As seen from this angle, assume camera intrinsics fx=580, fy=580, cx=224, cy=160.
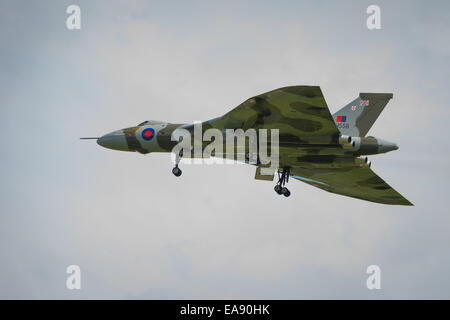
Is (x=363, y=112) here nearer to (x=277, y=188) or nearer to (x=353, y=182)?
(x=353, y=182)

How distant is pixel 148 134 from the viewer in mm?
36438

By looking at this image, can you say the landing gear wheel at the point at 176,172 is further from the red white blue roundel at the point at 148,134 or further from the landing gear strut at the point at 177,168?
the red white blue roundel at the point at 148,134

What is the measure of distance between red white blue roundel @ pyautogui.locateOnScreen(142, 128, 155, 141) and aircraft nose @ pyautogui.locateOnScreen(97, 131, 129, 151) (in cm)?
156

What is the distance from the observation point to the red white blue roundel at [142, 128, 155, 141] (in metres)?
36.3

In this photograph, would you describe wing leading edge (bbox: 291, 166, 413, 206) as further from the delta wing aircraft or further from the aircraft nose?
the aircraft nose

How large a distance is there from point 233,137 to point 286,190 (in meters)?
5.16

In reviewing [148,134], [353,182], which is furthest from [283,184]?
[148,134]

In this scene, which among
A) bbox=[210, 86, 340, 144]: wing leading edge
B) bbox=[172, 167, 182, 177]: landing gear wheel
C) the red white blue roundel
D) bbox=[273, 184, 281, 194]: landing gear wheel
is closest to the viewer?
bbox=[210, 86, 340, 144]: wing leading edge

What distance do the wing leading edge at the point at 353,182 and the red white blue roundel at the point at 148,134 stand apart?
9.01 meters

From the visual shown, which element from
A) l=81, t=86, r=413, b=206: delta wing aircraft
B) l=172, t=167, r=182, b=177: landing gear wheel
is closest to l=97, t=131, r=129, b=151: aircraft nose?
l=81, t=86, r=413, b=206: delta wing aircraft

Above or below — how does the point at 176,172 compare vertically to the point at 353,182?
above

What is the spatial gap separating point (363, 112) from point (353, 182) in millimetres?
5197

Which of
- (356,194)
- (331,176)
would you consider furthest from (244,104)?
(356,194)

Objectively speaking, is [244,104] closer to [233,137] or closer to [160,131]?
[233,137]
